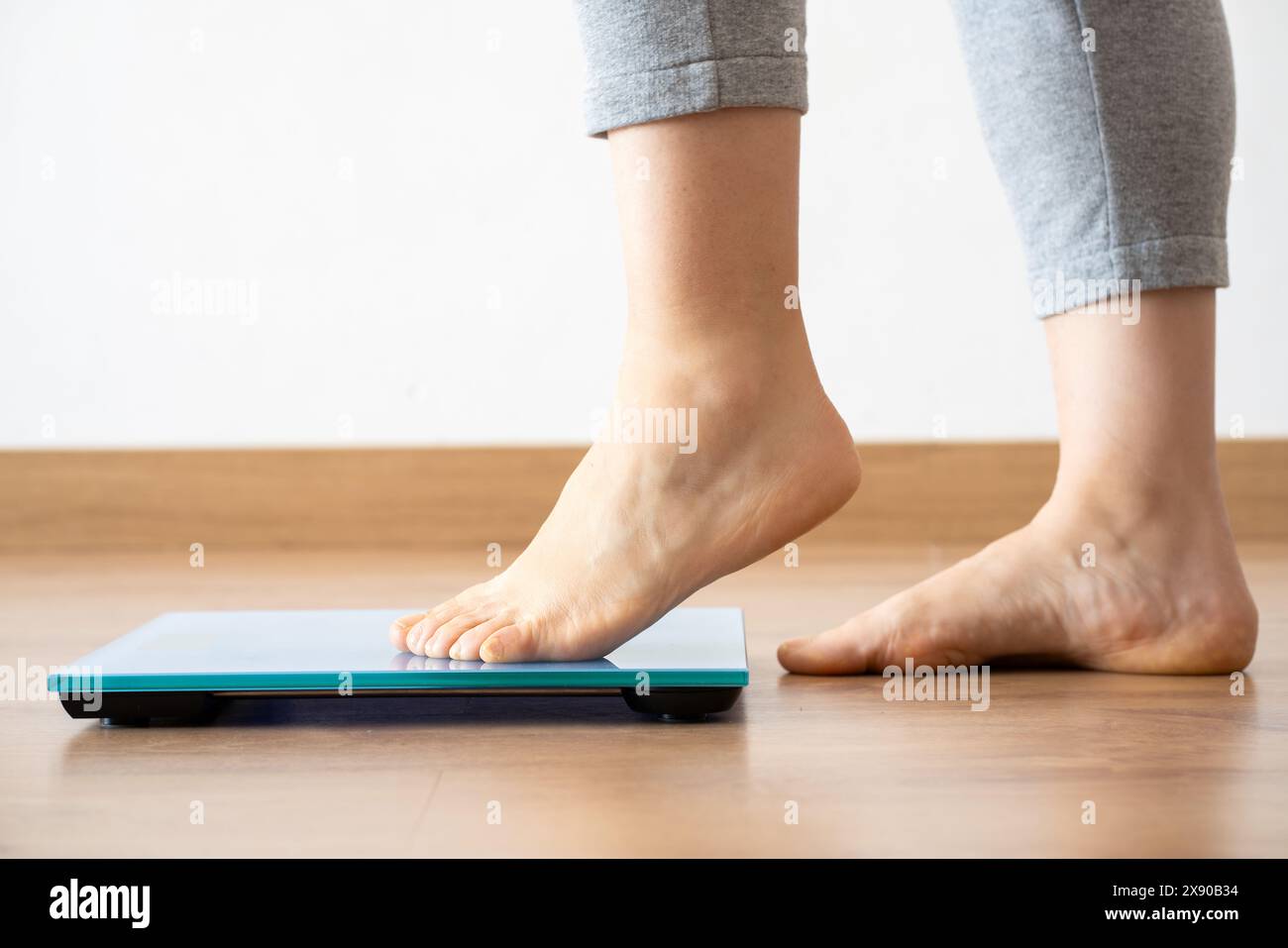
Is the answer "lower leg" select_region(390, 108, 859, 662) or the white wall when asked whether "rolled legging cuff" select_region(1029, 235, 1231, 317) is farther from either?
the white wall

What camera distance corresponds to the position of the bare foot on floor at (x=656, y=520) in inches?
32.6

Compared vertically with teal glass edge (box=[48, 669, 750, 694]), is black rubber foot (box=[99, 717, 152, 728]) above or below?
below

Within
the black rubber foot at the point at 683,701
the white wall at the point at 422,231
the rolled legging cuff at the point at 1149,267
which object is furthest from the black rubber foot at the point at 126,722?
the white wall at the point at 422,231

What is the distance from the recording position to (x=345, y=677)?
77 centimetres

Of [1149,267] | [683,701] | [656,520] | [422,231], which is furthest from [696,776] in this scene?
[422,231]

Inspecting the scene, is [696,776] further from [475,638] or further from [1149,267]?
[1149,267]

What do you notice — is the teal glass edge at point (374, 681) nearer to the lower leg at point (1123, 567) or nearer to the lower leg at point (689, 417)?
the lower leg at point (689, 417)

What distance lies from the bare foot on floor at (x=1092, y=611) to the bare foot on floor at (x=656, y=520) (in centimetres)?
12

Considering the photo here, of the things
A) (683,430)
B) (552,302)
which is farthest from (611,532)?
(552,302)

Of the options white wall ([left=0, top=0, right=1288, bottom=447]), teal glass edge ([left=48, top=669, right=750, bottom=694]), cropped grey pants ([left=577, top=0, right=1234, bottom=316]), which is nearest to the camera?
teal glass edge ([left=48, top=669, right=750, bottom=694])

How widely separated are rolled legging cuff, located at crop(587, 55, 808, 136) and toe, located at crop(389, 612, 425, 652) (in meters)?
0.36

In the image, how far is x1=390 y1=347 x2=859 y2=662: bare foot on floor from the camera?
32.6 inches

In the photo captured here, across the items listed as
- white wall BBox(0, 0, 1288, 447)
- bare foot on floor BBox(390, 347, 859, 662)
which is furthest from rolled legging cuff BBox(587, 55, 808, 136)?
white wall BBox(0, 0, 1288, 447)

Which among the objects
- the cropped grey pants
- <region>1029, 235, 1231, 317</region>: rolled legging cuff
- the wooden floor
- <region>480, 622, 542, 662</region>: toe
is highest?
the cropped grey pants
